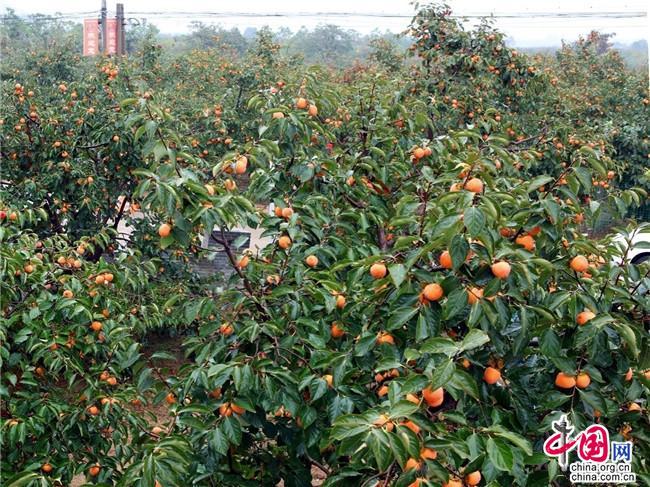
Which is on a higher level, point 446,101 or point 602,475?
point 446,101

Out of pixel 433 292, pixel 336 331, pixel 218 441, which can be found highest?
pixel 433 292

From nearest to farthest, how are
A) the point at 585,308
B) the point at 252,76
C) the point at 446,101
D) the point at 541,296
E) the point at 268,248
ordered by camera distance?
the point at 585,308
the point at 541,296
the point at 268,248
the point at 446,101
the point at 252,76

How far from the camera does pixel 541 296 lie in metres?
1.87

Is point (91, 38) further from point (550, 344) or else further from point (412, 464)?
point (412, 464)

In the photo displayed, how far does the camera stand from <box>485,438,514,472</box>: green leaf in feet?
4.66

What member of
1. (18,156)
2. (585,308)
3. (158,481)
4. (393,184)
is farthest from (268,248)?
(18,156)

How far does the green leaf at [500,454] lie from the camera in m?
1.42

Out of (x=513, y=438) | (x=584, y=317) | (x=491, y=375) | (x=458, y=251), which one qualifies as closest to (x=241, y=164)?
(x=458, y=251)

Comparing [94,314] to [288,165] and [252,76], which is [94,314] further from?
[252,76]

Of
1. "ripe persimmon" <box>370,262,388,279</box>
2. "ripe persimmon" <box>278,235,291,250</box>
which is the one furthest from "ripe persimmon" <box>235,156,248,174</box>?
"ripe persimmon" <box>370,262,388,279</box>

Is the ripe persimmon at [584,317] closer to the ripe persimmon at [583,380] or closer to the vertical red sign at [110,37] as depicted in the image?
the ripe persimmon at [583,380]

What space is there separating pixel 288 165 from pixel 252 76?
6.35m

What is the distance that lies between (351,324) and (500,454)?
2.73 feet

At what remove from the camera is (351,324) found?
2.21m
